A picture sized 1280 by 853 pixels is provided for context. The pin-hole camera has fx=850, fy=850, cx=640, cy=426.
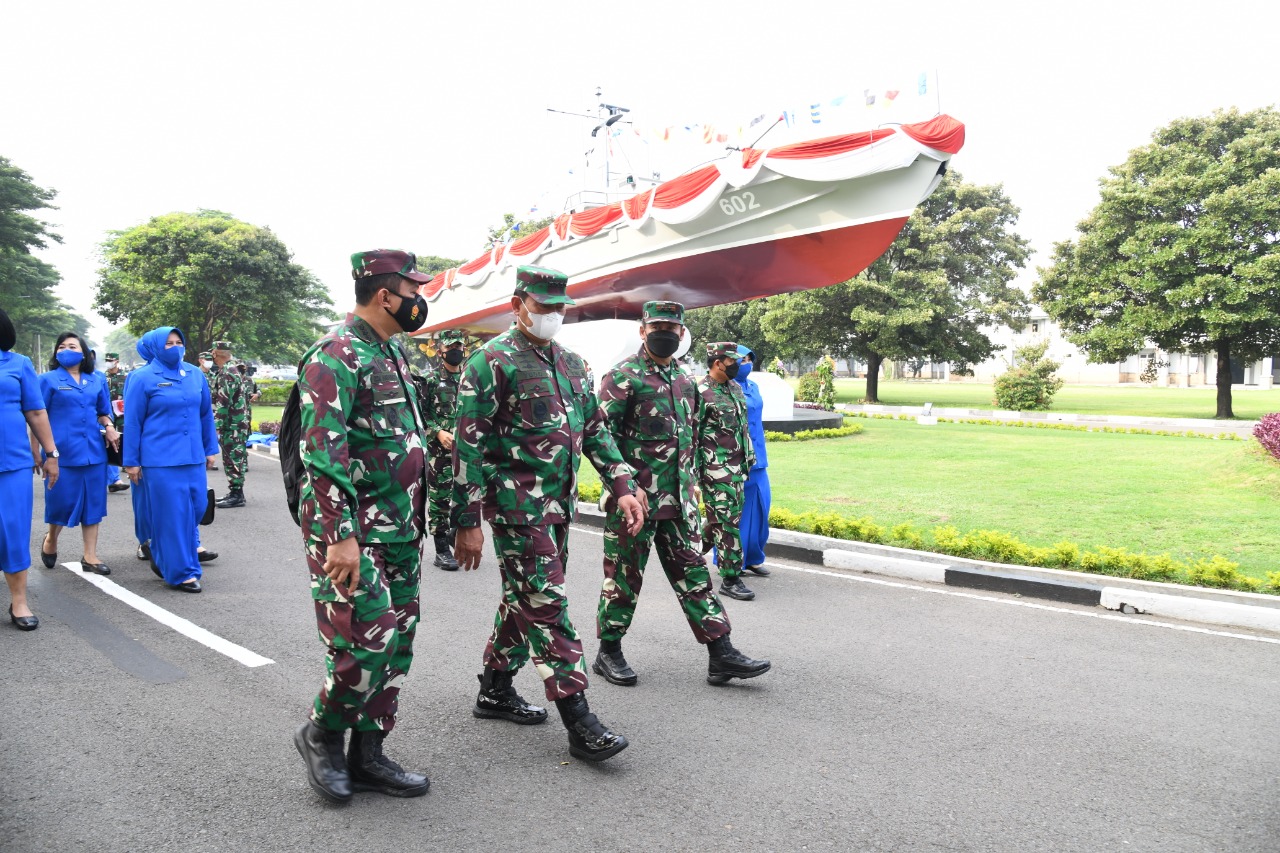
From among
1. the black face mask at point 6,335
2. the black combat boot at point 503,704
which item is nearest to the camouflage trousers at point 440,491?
the black face mask at point 6,335

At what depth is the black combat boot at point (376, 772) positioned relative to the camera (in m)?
2.86

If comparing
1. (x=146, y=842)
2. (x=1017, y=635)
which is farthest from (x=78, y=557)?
(x=1017, y=635)

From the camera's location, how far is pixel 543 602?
313 cm

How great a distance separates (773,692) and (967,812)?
121 cm

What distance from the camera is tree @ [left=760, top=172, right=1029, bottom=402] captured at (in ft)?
98.4

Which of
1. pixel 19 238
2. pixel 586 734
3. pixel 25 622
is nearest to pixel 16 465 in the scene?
pixel 25 622

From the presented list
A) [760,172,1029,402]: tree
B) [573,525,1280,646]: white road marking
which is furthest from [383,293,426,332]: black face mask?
[760,172,1029,402]: tree

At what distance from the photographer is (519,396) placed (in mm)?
3244

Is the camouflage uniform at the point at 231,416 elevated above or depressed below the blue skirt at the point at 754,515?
above

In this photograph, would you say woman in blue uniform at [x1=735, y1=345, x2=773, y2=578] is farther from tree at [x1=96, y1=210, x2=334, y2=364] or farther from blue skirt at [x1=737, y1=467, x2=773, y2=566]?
tree at [x1=96, y1=210, x2=334, y2=364]

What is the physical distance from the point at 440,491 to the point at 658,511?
11.1 ft

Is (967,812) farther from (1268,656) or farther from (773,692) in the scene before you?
(1268,656)

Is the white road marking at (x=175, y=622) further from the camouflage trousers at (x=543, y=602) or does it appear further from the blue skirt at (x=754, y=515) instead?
the blue skirt at (x=754, y=515)

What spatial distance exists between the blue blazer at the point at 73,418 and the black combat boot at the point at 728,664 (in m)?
4.78
